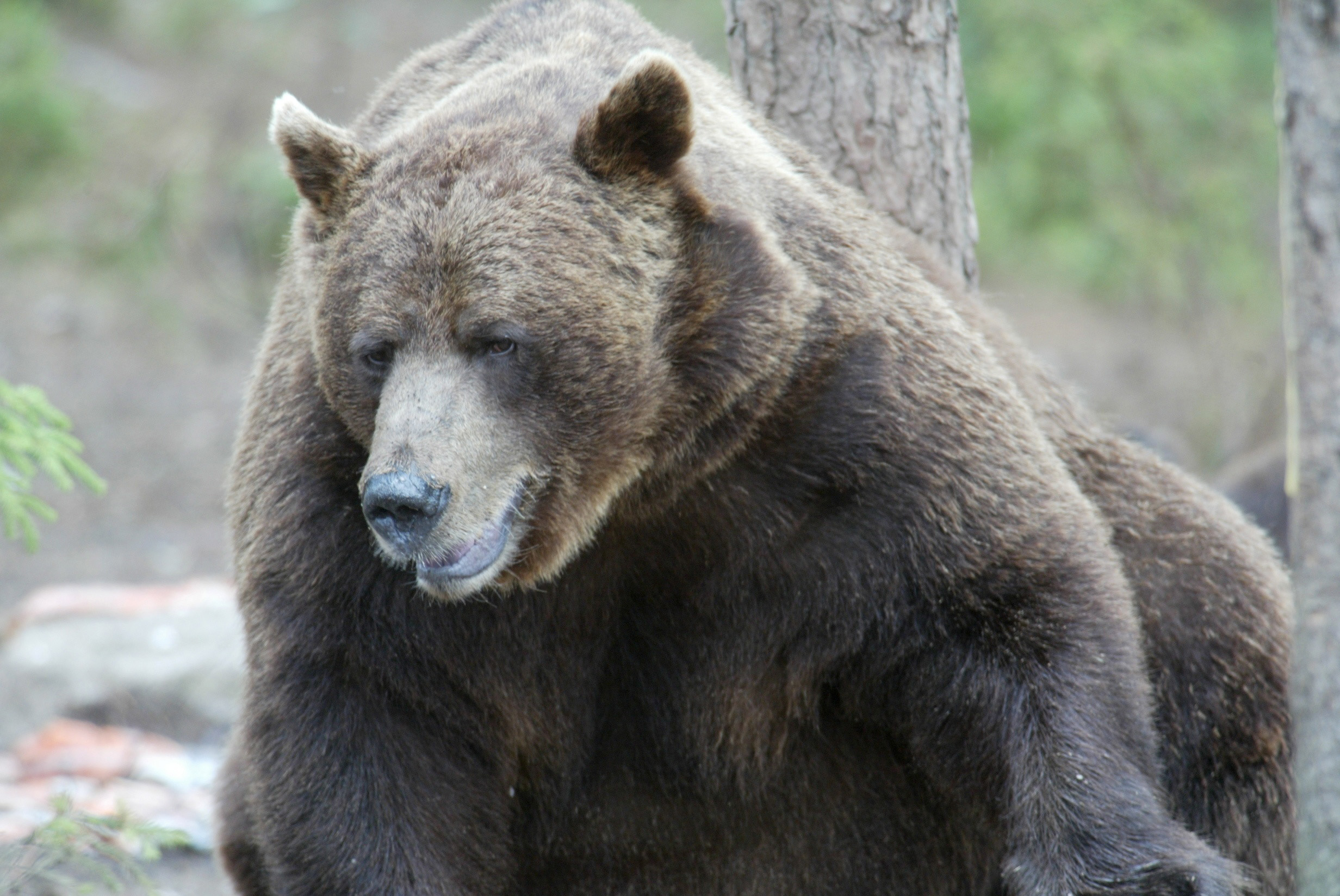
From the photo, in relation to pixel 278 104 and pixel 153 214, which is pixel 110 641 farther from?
pixel 153 214

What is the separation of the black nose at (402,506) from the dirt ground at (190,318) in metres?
8.96

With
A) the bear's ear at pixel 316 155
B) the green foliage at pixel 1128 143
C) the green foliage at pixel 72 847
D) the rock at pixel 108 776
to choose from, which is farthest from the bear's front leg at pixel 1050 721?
the green foliage at pixel 1128 143

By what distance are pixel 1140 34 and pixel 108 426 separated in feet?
33.8

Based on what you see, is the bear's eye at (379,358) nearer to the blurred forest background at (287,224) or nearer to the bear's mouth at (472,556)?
the bear's mouth at (472,556)

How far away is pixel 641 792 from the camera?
517 centimetres

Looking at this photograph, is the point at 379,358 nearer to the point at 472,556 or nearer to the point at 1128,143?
the point at 472,556

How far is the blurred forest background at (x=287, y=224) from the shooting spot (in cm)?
1305

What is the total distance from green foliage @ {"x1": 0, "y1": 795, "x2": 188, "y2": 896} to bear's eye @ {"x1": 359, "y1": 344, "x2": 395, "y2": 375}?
80.3 inches

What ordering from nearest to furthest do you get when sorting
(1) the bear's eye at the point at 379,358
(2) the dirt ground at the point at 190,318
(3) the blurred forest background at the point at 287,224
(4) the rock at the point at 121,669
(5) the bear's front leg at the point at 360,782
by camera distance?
(1) the bear's eye at the point at 379,358 → (5) the bear's front leg at the point at 360,782 → (4) the rock at the point at 121,669 → (3) the blurred forest background at the point at 287,224 → (2) the dirt ground at the point at 190,318

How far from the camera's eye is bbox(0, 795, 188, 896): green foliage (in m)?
5.26

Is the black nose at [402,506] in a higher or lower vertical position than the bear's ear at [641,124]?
lower

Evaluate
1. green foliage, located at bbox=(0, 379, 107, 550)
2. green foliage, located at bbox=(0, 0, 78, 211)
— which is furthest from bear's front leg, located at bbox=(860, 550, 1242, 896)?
green foliage, located at bbox=(0, 0, 78, 211)

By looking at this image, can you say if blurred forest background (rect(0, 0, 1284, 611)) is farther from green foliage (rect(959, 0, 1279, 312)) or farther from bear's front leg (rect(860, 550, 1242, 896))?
bear's front leg (rect(860, 550, 1242, 896))

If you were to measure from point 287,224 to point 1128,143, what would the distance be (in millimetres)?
8088
